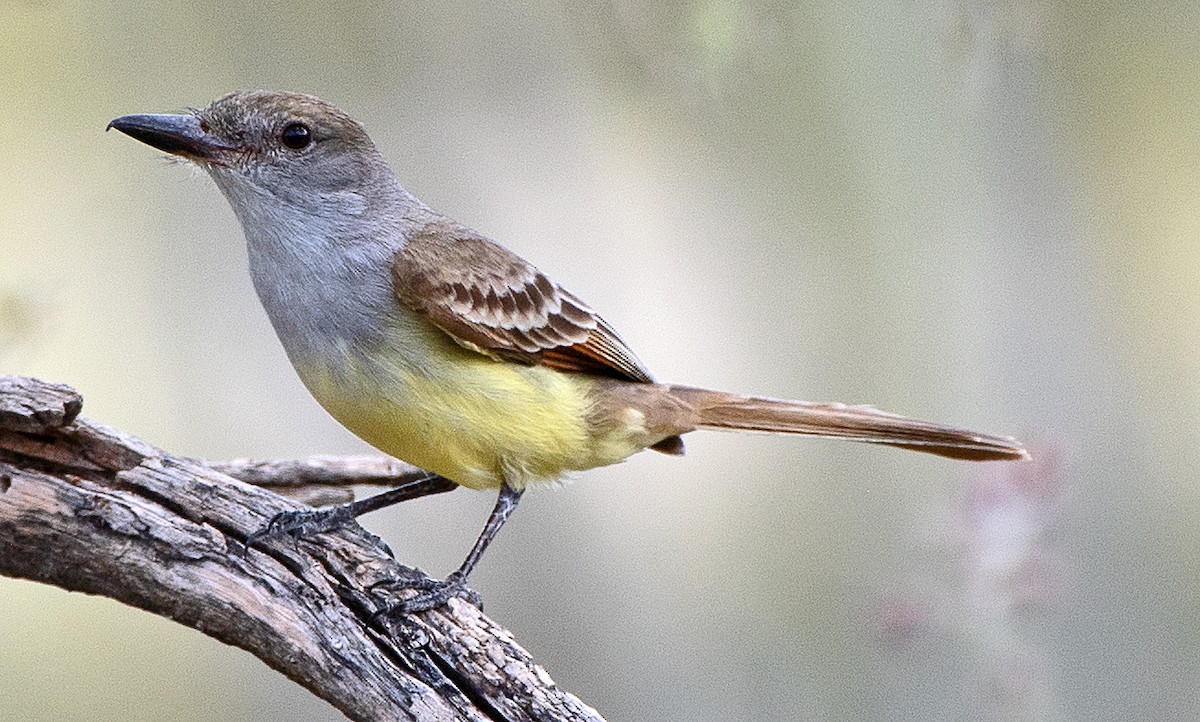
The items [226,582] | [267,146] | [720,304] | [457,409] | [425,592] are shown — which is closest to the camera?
[226,582]

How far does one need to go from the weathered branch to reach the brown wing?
29.7 inches

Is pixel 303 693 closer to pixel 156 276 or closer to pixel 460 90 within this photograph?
pixel 156 276

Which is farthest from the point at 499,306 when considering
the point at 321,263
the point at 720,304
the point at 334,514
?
the point at 720,304

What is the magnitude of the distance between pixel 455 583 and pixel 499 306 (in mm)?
794

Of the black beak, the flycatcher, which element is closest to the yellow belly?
the flycatcher

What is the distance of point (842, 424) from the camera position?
14.2 feet

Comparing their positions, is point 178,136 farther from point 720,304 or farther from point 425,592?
point 720,304

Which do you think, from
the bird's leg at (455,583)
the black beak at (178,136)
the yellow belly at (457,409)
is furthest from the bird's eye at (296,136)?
the bird's leg at (455,583)

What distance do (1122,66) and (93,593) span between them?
530cm

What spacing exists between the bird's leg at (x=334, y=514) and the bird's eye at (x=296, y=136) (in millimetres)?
1057

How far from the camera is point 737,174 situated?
6.91 meters

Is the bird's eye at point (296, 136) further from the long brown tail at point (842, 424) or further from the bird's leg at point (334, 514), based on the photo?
the long brown tail at point (842, 424)

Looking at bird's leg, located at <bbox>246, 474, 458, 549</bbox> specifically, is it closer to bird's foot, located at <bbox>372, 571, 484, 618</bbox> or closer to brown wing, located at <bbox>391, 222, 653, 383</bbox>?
bird's foot, located at <bbox>372, 571, 484, 618</bbox>

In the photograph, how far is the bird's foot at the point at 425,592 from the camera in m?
3.63
